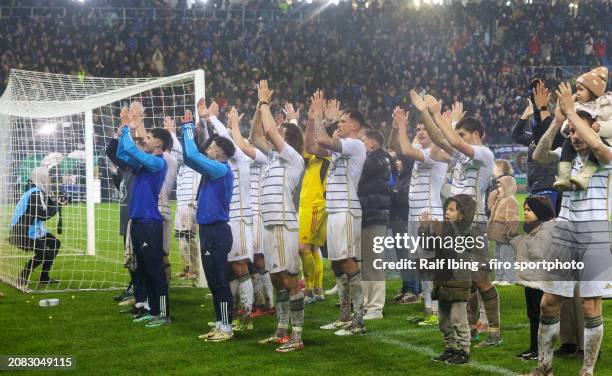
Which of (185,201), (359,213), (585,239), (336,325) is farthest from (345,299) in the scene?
(185,201)

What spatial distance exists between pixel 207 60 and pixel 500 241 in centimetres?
2109

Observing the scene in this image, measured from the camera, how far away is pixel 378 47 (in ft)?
107

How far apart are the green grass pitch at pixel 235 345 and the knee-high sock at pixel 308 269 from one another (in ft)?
0.97

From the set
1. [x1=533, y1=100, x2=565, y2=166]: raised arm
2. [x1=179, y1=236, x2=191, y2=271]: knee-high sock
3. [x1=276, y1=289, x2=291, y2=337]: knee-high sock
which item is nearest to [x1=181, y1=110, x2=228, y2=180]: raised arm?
[x1=276, y1=289, x2=291, y2=337]: knee-high sock

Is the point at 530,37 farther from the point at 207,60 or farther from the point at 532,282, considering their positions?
the point at 532,282

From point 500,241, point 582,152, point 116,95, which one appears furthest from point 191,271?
point 582,152

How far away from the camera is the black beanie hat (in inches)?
262

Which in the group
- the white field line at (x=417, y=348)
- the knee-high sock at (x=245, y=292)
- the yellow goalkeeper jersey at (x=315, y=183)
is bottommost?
the white field line at (x=417, y=348)

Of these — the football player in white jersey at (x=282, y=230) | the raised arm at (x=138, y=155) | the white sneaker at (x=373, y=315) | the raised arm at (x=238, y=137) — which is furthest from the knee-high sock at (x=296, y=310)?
the raised arm at (x=138, y=155)

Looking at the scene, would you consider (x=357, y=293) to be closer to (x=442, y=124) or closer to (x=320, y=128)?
→ (x=320, y=128)

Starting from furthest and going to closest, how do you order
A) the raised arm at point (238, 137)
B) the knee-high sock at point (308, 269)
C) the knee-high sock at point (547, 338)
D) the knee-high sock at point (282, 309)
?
the knee-high sock at point (308, 269) < the raised arm at point (238, 137) < the knee-high sock at point (282, 309) < the knee-high sock at point (547, 338)

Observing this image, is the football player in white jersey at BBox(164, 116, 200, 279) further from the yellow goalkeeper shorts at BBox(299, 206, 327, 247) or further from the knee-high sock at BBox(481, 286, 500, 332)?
the knee-high sock at BBox(481, 286, 500, 332)

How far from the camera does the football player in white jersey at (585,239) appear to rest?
5.46 m

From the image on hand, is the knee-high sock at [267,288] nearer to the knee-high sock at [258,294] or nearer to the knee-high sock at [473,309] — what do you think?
the knee-high sock at [258,294]
